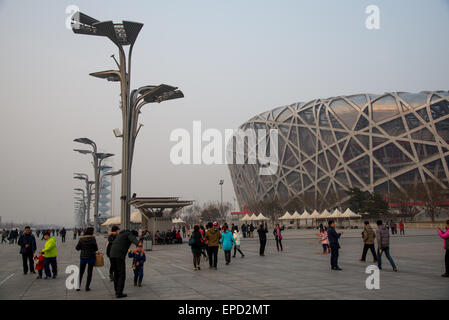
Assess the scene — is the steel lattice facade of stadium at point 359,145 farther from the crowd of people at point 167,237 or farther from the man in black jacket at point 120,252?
the man in black jacket at point 120,252

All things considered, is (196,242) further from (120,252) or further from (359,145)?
(359,145)

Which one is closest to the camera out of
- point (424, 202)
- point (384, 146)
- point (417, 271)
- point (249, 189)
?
point (417, 271)

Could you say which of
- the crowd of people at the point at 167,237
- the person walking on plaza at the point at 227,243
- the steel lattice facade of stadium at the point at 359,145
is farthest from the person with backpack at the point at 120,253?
the steel lattice facade of stadium at the point at 359,145

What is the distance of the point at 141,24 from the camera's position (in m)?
23.2

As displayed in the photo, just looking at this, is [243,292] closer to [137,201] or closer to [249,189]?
[137,201]

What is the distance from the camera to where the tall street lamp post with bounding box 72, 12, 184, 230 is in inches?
915

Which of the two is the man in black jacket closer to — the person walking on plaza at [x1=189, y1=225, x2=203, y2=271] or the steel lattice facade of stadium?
A: the person walking on plaza at [x1=189, y1=225, x2=203, y2=271]

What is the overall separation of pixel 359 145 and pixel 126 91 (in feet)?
198

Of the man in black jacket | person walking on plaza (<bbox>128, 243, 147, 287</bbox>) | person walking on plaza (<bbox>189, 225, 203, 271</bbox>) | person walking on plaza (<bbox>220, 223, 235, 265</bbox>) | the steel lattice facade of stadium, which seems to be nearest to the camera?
the man in black jacket

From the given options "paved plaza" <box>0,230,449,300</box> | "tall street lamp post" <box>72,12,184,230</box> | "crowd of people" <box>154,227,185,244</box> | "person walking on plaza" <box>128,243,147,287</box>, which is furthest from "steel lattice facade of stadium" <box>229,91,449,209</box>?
"person walking on plaza" <box>128,243,147,287</box>

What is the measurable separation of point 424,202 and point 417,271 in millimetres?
48924

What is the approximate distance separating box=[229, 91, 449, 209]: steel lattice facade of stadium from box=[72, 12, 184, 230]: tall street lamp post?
51107 millimetres

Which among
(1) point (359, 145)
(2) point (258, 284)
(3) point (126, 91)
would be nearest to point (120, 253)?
(2) point (258, 284)
